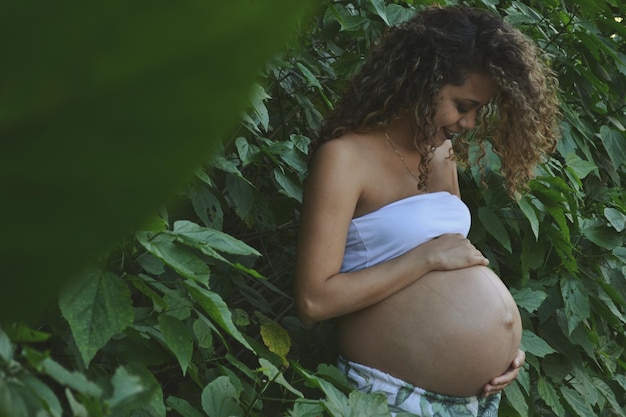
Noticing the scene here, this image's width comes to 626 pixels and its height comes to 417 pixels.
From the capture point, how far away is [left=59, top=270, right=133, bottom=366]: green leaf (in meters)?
1.37

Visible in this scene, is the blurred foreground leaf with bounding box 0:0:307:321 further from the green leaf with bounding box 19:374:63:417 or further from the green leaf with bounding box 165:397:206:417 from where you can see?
the green leaf with bounding box 165:397:206:417

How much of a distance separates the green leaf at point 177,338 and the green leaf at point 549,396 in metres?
1.73

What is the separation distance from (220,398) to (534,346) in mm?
1338

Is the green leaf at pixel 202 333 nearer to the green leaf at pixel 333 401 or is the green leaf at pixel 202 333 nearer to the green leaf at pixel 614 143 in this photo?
the green leaf at pixel 333 401

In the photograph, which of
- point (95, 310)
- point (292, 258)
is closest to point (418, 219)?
point (292, 258)

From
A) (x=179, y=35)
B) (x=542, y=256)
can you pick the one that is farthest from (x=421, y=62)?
(x=179, y=35)

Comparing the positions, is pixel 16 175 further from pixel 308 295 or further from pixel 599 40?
pixel 599 40

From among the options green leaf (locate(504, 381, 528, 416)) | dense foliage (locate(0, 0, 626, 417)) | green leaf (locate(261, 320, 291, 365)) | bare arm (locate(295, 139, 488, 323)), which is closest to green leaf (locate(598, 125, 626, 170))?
dense foliage (locate(0, 0, 626, 417))

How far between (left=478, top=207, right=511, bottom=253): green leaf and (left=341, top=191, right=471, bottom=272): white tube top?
1.29 feet

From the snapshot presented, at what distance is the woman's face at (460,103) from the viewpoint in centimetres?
251

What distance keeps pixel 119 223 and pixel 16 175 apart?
2 centimetres

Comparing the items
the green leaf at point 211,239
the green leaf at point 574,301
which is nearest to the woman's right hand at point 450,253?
the green leaf at point 574,301

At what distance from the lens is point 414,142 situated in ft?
8.64

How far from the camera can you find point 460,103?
2535mm
